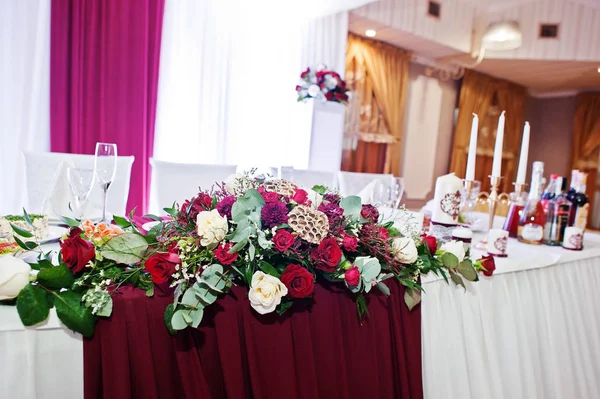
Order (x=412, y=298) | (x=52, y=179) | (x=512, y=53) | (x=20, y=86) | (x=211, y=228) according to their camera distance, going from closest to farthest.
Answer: (x=211, y=228) → (x=412, y=298) → (x=52, y=179) → (x=20, y=86) → (x=512, y=53)

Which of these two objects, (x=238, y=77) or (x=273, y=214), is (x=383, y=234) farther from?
(x=238, y=77)

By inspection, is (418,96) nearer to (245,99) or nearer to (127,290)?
(245,99)

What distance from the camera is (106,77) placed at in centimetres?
350

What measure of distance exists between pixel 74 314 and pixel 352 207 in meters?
0.58

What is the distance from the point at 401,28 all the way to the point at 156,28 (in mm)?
Answer: 2726

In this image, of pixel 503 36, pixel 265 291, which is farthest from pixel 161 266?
pixel 503 36

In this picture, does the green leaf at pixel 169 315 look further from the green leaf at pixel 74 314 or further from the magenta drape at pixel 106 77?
the magenta drape at pixel 106 77

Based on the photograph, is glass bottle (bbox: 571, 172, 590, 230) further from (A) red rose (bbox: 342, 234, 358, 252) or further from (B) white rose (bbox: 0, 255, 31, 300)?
(B) white rose (bbox: 0, 255, 31, 300)

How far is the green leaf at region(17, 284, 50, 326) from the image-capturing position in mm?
655

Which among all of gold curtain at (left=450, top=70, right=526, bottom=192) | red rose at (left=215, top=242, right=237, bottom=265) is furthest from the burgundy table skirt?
gold curtain at (left=450, top=70, right=526, bottom=192)

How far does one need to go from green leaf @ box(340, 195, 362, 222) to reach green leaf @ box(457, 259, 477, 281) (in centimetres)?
36

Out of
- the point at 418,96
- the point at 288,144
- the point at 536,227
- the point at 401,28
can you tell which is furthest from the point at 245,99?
the point at 536,227

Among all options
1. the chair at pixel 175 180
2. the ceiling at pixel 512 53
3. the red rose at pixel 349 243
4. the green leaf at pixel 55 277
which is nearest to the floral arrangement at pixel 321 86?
the ceiling at pixel 512 53

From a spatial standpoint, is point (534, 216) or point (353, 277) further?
point (534, 216)
